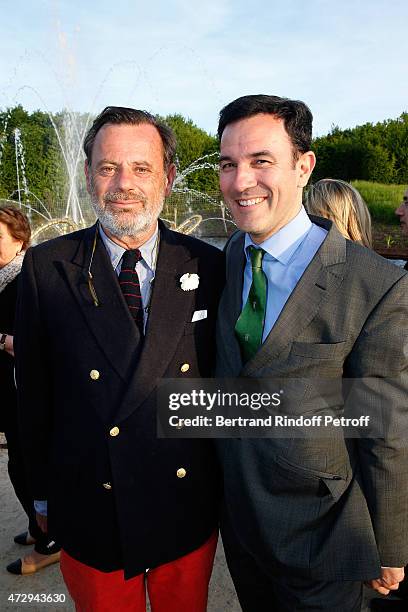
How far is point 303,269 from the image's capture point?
185cm

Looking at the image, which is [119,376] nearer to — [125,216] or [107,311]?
[107,311]

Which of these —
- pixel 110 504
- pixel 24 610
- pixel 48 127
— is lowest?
pixel 24 610

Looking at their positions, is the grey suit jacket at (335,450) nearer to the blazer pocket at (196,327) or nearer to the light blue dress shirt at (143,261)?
the blazer pocket at (196,327)

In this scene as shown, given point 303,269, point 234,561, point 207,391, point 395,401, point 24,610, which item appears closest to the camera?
point 395,401

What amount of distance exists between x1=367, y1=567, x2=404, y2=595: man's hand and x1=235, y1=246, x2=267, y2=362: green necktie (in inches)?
37.5

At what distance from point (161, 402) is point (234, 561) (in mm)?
857

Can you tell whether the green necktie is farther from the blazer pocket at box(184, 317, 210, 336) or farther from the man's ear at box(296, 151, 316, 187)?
the man's ear at box(296, 151, 316, 187)

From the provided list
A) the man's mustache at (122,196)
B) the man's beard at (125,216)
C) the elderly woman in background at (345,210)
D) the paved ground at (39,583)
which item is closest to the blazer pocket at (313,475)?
the man's beard at (125,216)

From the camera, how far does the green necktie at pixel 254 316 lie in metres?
1.84

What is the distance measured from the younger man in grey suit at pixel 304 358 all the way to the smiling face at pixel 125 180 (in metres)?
0.32

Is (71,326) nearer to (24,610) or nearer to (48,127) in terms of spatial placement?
(24,610)

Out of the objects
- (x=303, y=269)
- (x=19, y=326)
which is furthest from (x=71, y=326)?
(x=303, y=269)

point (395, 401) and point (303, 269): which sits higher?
point (303, 269)
